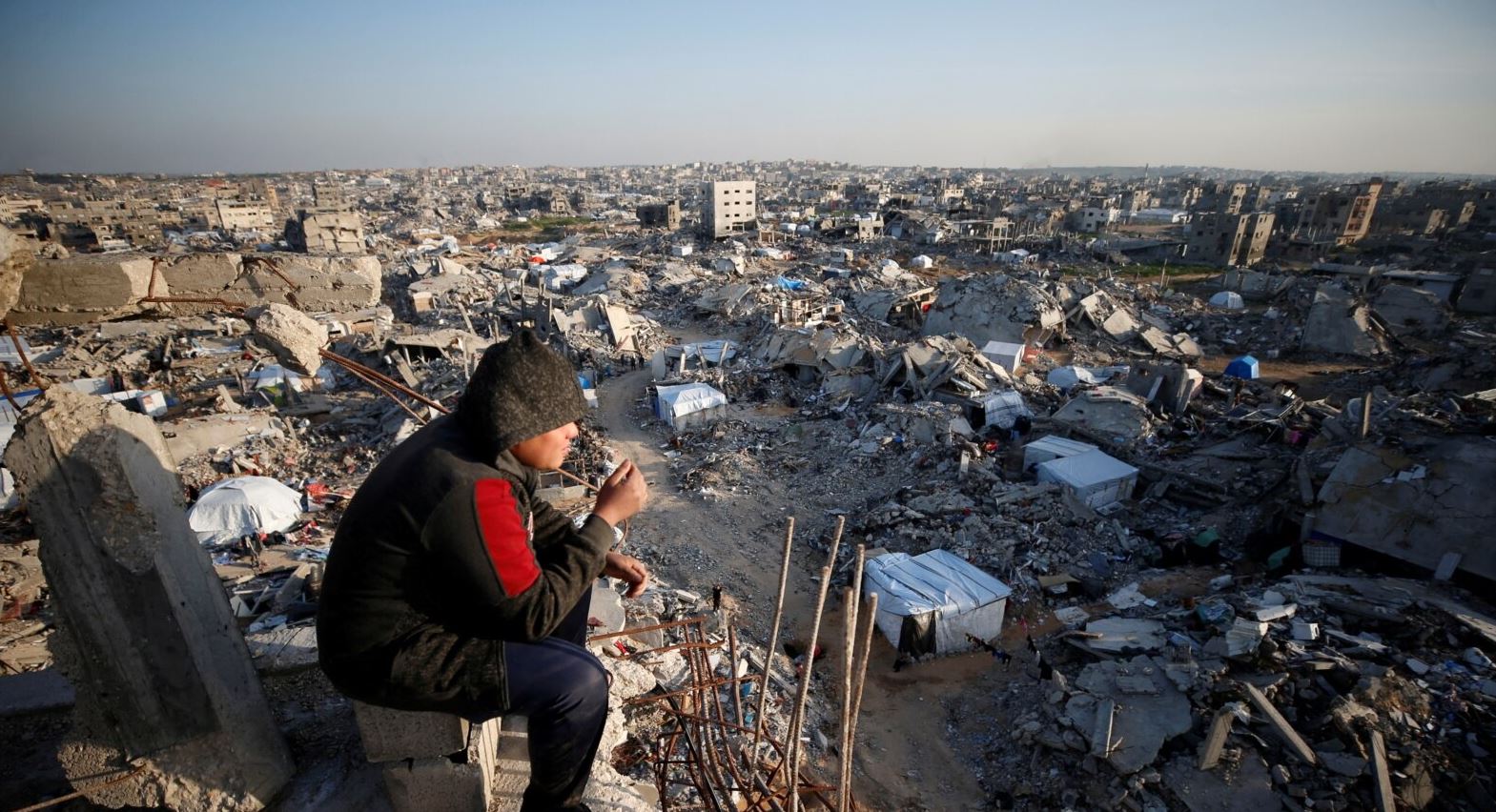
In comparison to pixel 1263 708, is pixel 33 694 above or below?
above

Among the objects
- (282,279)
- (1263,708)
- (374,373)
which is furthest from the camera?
(282,279)

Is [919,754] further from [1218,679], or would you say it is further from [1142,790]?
[1218,679]

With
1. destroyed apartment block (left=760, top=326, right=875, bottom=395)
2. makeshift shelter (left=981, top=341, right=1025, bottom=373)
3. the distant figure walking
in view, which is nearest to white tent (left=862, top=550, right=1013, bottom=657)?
the distant figure walking

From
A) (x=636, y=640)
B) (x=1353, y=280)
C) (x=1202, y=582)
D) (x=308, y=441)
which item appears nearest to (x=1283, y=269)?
(x=1353, y=280)

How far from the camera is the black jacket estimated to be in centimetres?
186

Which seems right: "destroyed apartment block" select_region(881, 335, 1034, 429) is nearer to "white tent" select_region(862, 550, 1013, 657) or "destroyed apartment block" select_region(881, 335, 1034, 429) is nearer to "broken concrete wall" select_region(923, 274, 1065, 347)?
"broken concrete wall" select_region(923, 274, 1065, 347)

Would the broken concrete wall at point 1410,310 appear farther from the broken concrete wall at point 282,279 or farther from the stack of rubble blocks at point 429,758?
the broken concrete wall at point 282,279

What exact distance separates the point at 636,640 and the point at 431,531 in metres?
4.47

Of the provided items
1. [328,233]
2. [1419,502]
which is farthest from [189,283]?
[1419,502]

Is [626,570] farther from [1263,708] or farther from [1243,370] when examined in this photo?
[1243,370]

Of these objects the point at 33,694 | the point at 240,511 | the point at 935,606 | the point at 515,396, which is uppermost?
the point at 515,396

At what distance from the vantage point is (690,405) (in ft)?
49.0

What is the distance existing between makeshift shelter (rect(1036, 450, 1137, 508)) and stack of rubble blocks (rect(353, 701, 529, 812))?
10364 mm

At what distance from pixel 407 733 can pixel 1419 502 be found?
10976 millimetres
